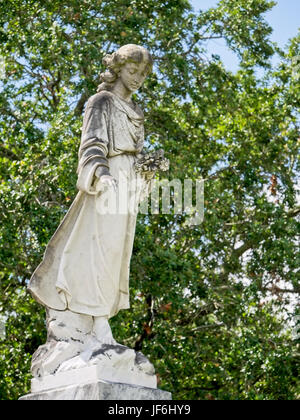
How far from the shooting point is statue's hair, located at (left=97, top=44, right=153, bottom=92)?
766 centimetres

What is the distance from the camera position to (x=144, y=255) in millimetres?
14555

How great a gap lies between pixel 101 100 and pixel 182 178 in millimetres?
7832

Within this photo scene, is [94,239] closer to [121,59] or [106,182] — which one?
[106,182]

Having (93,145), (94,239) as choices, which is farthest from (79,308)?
(93,145)

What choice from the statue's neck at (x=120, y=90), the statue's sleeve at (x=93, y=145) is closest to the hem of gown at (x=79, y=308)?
the statue's sleeve at (x=93, y=145)

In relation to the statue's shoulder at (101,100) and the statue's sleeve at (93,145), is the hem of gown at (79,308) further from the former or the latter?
the statue's shoulder at (101,100)

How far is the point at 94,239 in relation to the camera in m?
7.28

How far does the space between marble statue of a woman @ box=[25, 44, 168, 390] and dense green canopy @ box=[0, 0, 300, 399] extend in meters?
6.57

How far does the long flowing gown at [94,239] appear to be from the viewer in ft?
23.6

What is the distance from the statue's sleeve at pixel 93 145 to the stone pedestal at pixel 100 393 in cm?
158

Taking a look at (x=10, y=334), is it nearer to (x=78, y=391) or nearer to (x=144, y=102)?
(x=144, y=102)

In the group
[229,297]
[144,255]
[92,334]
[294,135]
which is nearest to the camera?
[92,334]
